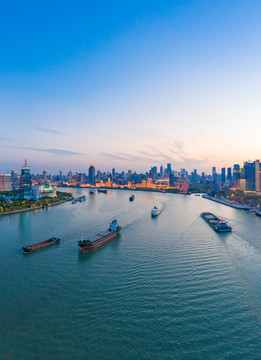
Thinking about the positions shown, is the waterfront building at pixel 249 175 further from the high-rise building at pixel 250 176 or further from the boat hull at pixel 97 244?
the boat hull at pixel 97 244

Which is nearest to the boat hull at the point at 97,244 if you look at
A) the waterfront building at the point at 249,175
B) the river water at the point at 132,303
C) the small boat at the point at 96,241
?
the small boat at the point at 96,241

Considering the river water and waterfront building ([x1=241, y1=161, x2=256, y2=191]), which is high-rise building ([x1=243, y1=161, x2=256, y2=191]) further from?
the river water

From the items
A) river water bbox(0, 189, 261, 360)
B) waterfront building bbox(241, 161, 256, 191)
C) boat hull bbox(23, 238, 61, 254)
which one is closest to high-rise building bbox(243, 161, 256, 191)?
waterfront building bbox(241, 161, 256, 191)

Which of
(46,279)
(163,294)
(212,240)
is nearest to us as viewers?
(163,294)

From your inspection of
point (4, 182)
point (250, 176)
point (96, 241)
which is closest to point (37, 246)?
point (96, 241)

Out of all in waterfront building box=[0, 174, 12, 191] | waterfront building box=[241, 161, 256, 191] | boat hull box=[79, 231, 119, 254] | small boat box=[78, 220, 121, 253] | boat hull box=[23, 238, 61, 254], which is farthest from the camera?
waterfront building box=[241, 161, 256, 191]

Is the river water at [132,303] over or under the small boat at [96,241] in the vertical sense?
under

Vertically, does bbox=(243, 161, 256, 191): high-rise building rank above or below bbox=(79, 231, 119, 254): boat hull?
above

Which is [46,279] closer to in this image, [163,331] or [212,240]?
[163,331]

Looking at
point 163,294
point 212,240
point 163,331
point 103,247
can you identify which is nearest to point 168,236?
point 212,240
